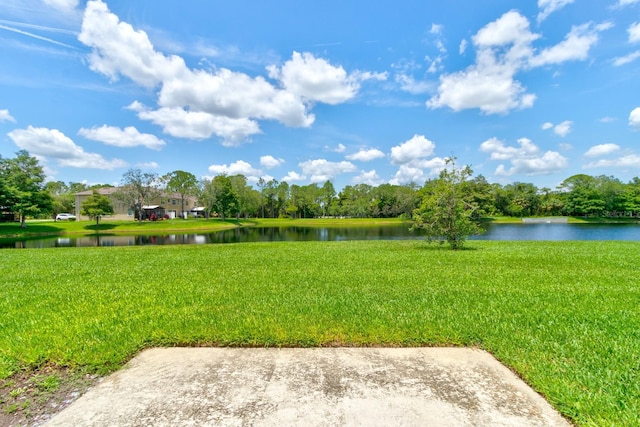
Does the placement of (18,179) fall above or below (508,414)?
above

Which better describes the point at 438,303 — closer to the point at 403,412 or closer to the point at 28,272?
the point at 403,412

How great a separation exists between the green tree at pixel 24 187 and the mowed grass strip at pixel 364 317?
35985mm

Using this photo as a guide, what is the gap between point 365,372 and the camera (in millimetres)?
2938

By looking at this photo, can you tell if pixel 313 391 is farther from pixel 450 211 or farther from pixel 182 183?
pixel 182 183

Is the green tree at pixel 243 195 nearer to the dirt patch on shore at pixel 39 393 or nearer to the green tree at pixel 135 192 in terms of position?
the green tree at pixel 135 192

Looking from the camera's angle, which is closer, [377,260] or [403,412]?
[403,412]

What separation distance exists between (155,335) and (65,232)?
137 feet

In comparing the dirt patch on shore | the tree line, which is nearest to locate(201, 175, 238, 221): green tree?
the tree line

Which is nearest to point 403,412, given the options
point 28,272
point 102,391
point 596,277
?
point 102,391

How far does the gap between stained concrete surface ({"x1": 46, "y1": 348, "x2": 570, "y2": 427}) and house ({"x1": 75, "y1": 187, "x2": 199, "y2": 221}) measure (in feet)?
175

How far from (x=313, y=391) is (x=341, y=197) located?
79494 mm

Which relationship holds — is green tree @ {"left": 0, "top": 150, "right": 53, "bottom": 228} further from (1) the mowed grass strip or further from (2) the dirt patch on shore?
(2) the dirt patch on shore

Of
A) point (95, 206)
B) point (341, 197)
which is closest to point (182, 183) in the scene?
point (95, 206)

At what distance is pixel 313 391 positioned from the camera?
2.62 meters
